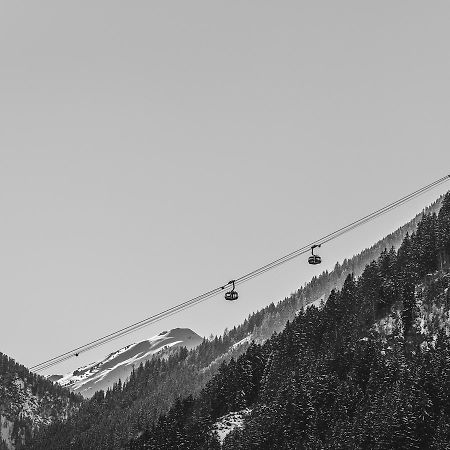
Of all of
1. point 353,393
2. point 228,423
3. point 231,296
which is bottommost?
point 228,423

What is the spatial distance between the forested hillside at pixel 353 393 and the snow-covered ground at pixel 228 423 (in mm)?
1040

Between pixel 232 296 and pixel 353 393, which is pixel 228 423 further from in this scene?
pixel 232 296

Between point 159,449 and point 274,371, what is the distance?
121 ft

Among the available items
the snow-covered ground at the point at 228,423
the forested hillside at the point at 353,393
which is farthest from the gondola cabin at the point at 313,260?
the snow-covered ground at the point at 228,423

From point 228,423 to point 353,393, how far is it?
4294cm

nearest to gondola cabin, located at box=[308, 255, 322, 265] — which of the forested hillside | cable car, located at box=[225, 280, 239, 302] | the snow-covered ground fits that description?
cable car, located at box=[225, 280, 239, 302]

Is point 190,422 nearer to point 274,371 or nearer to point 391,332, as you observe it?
point 274,371

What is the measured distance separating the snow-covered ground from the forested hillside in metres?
1.04

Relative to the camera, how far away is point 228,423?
184875mm

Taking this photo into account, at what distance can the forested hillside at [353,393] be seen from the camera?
13175 centimetres

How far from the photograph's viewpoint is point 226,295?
2687 inches

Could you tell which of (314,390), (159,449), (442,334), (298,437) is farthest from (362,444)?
(159,449)

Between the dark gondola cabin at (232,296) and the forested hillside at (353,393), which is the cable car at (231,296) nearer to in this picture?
the dark gondola cabin at (232,296)

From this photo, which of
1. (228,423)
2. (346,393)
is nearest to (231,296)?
(346,393)
